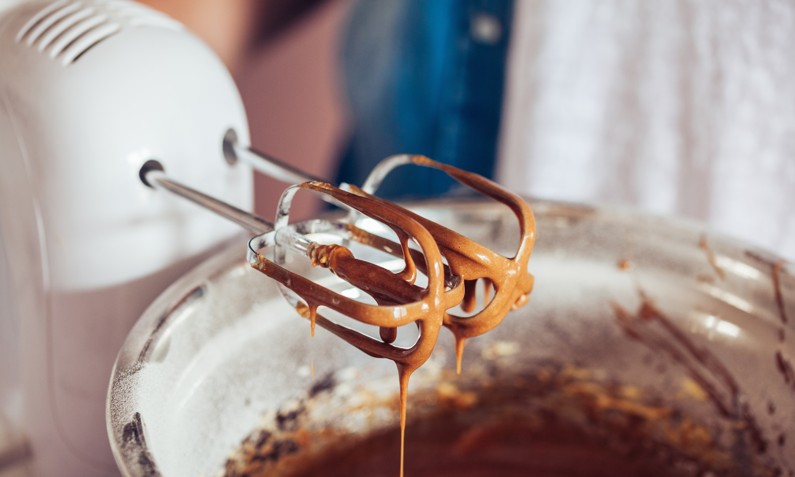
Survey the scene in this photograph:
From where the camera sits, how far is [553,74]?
72cm

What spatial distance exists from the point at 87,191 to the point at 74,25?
9 centimetres

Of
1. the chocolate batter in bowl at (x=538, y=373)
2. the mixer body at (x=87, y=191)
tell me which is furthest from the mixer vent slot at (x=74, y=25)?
the chocolate batter in bowl at (x=538, y=373)

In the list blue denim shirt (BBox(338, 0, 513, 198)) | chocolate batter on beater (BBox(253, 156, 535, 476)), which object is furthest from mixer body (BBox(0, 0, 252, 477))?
blue denim shirt (BBox(338, 0, 513, 198))

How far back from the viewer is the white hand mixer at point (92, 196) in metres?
0.38

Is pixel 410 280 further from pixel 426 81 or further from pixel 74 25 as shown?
pixel 426 81

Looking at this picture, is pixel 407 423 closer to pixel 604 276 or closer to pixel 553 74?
pixel 604 276

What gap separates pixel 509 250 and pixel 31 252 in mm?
292

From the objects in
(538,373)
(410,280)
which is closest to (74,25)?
(410,280)

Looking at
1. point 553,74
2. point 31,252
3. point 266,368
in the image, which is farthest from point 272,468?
point 553,74

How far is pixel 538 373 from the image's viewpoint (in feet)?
1.87

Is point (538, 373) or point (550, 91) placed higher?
point (550, 91)

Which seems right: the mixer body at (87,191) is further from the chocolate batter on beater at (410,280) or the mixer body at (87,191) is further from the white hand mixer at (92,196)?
the chocolate batter on beater at (410,280)

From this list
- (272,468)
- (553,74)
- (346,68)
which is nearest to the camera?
(272,468)

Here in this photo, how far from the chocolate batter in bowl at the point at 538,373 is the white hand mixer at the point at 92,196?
5cm
